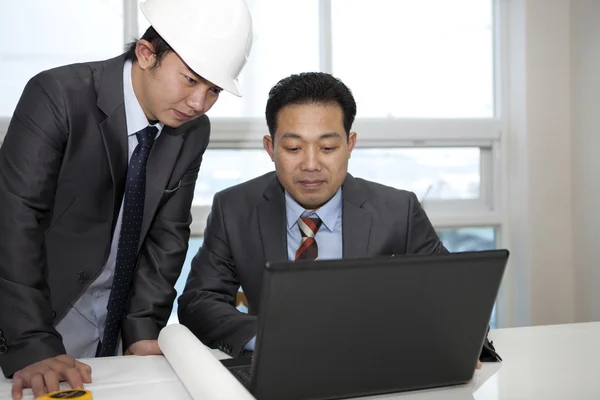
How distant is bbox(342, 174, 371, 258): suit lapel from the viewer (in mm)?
1755

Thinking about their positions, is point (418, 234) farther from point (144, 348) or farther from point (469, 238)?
point (469, 238)

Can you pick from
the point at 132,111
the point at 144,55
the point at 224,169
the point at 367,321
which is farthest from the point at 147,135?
the point at 224,169

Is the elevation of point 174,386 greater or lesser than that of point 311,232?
lesser

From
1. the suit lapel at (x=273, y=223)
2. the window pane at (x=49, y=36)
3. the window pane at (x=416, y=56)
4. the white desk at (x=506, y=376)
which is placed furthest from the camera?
the window pane at (x=416, y=56)

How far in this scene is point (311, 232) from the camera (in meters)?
1.78

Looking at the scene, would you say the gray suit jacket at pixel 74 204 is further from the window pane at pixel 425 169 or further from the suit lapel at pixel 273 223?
the window pane at pixel 425 169

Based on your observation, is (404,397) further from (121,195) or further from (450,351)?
(121,195)

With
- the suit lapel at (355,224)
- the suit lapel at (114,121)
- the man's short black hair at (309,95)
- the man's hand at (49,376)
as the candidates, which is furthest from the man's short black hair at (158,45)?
the man's hand at (49,376)

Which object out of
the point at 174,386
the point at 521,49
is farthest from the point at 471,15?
the point at 174,386

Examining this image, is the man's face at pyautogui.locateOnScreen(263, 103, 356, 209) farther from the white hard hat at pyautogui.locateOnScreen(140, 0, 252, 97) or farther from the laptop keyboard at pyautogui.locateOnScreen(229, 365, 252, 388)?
the laptop keyboard at pyautogui.locateOnScreen(229, 365, 252, 388)

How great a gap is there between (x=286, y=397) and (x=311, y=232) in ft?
2.77

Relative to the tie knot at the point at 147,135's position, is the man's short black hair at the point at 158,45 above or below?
above

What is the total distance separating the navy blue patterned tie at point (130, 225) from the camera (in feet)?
5.43

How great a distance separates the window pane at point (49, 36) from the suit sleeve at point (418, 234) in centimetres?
185
